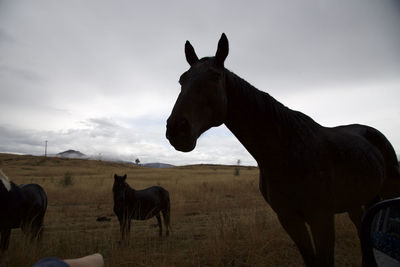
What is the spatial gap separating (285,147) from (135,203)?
5212mm

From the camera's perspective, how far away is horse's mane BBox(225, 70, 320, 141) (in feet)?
6.15

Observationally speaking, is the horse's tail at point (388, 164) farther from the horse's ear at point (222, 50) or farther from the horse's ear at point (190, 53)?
the horse's ear at point (190, 53)

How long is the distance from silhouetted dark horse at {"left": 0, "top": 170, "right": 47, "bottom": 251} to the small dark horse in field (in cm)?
168

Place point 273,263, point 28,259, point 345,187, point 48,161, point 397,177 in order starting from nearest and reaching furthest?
point 345,187 < point 397,177 < point 28,259 < point 273,263 < point 48,161

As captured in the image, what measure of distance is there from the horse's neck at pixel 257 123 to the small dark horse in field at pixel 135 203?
14.1 ft

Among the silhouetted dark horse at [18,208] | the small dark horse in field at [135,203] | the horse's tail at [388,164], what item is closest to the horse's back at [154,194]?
the small dark horse in field at [135,203]

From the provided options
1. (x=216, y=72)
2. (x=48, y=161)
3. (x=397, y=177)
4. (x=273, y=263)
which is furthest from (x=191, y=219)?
(x=48, y=161)

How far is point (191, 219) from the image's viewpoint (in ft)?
24.6

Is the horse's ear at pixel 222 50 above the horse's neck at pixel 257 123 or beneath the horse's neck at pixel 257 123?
above

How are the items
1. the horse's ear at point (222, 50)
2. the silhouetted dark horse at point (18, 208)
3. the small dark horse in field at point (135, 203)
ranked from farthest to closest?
the small dark horse in field at point (135, 203), the silhouetted dark horse at point (18, 208), the horse's ear at point (222, 50)

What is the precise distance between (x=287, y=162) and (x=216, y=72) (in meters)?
0.98

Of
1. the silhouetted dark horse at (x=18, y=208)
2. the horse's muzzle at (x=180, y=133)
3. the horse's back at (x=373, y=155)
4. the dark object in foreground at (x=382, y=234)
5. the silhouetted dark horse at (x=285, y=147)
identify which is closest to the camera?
the dark object in foreground at (x=382, y=234)

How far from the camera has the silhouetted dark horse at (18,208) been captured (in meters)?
3.84

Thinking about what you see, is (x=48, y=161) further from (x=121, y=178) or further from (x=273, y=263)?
(x=273, y=263)
